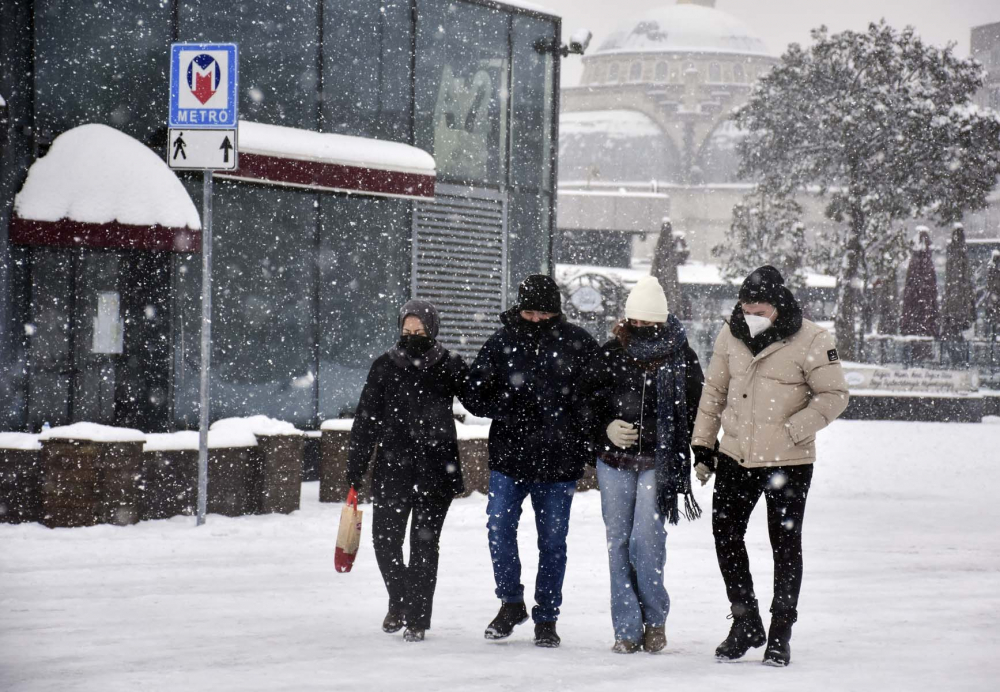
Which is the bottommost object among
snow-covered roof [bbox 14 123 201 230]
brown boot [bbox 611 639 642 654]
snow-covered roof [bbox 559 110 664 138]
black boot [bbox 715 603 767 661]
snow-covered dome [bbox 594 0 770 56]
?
brown boot [bbox 611 639 642 654]

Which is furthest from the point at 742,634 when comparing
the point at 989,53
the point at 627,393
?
the point at 989,53

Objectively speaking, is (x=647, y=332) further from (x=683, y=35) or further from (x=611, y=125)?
(x=683, y=35)

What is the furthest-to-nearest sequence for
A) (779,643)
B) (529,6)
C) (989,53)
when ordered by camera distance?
(989,53)
(529,6)
(779,643)

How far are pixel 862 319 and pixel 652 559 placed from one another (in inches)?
1274

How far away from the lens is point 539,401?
23.3 feet

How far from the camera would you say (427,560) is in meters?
7.21

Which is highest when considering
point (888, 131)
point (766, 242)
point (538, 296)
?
point (888, 131)

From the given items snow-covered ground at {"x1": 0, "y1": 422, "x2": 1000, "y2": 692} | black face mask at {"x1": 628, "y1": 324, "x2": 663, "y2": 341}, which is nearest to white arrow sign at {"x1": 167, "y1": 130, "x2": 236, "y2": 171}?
snow-covered ground at {"x1": 0, "y1": 422, "x2": 1000, "y2": 692}

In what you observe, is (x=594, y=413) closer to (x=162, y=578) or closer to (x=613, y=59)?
(x=162, y=578)

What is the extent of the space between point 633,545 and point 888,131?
1383 inches

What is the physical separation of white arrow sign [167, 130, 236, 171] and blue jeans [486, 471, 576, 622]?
5186mm

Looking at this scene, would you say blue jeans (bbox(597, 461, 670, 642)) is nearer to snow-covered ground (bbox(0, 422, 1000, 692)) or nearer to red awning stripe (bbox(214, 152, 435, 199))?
snow-covered ground (bbox(0, 422, 1000, 692))

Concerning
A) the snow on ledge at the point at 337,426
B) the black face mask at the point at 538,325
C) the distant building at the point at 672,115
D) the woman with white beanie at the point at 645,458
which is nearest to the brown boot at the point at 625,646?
the woman with white beanie at the point at 645,458

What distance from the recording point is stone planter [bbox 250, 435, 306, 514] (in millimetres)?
12461
